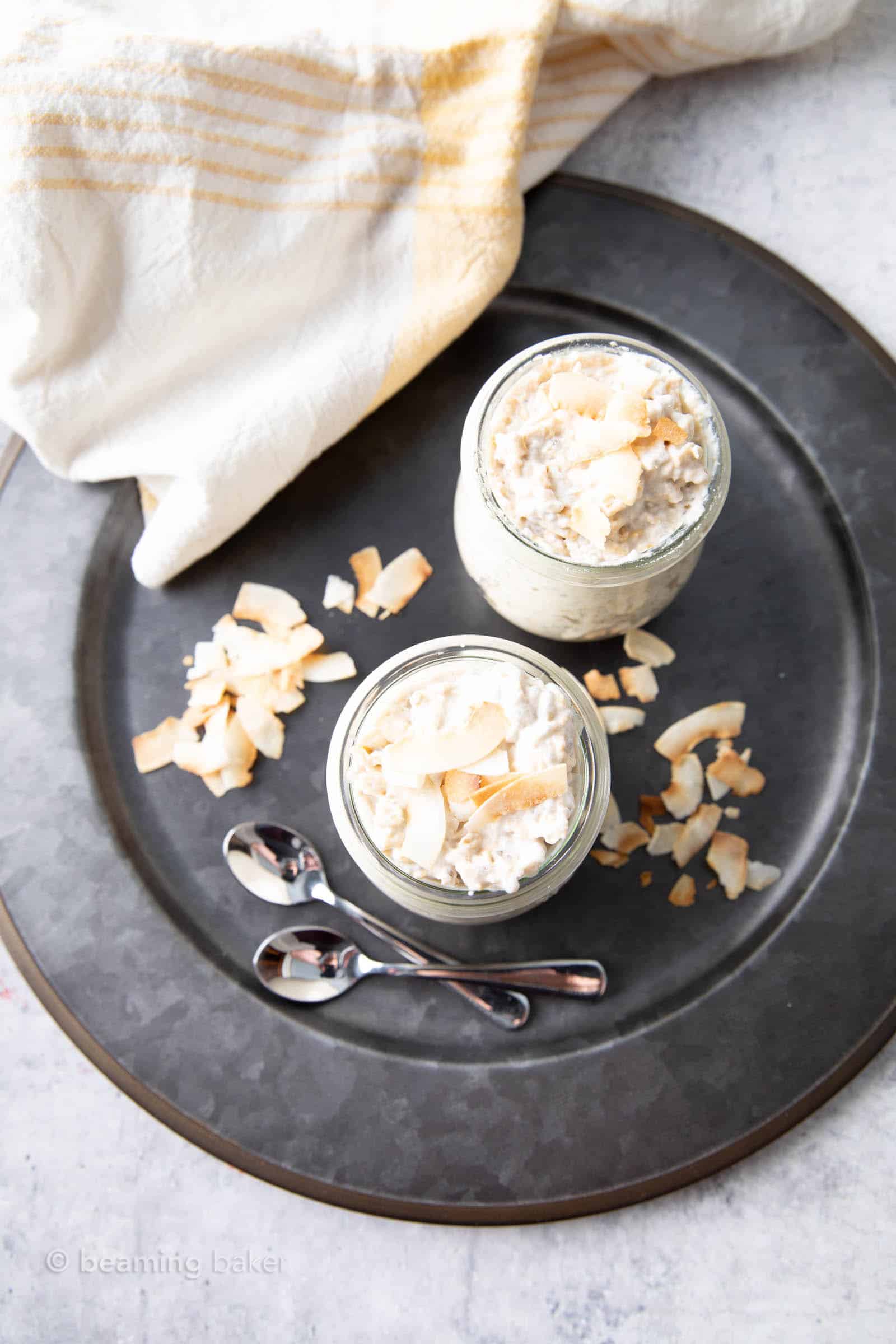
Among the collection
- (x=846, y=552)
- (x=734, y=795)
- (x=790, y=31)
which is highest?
(x=790, y=31)

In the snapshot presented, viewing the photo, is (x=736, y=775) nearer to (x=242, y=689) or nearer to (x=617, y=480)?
(x=617, y=480)

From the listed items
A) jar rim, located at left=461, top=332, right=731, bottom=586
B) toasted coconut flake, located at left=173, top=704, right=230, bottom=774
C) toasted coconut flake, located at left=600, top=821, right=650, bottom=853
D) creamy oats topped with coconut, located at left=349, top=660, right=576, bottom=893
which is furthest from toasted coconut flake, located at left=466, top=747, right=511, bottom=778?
toasted coconut flake, located at left=173, top=704, right=230, bottom=774

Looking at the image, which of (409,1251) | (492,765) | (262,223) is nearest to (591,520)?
(492,765)

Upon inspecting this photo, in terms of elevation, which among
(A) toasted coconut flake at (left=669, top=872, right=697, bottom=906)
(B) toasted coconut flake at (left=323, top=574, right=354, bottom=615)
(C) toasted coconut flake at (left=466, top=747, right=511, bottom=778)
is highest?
(C) toasted coconut flake at (left=466, top=747, right=511, bottom=778)

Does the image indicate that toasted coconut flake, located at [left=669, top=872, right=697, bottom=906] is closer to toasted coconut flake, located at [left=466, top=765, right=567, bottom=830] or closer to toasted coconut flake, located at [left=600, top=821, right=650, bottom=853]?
toasted coconut flake, located at [left=600, top=821, right=650, bottom=853]

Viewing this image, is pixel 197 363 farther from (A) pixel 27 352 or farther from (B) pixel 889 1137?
(B) pixel 889 1137

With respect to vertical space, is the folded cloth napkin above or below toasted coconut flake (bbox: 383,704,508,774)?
above

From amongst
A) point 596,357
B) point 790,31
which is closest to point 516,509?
point 596,357
